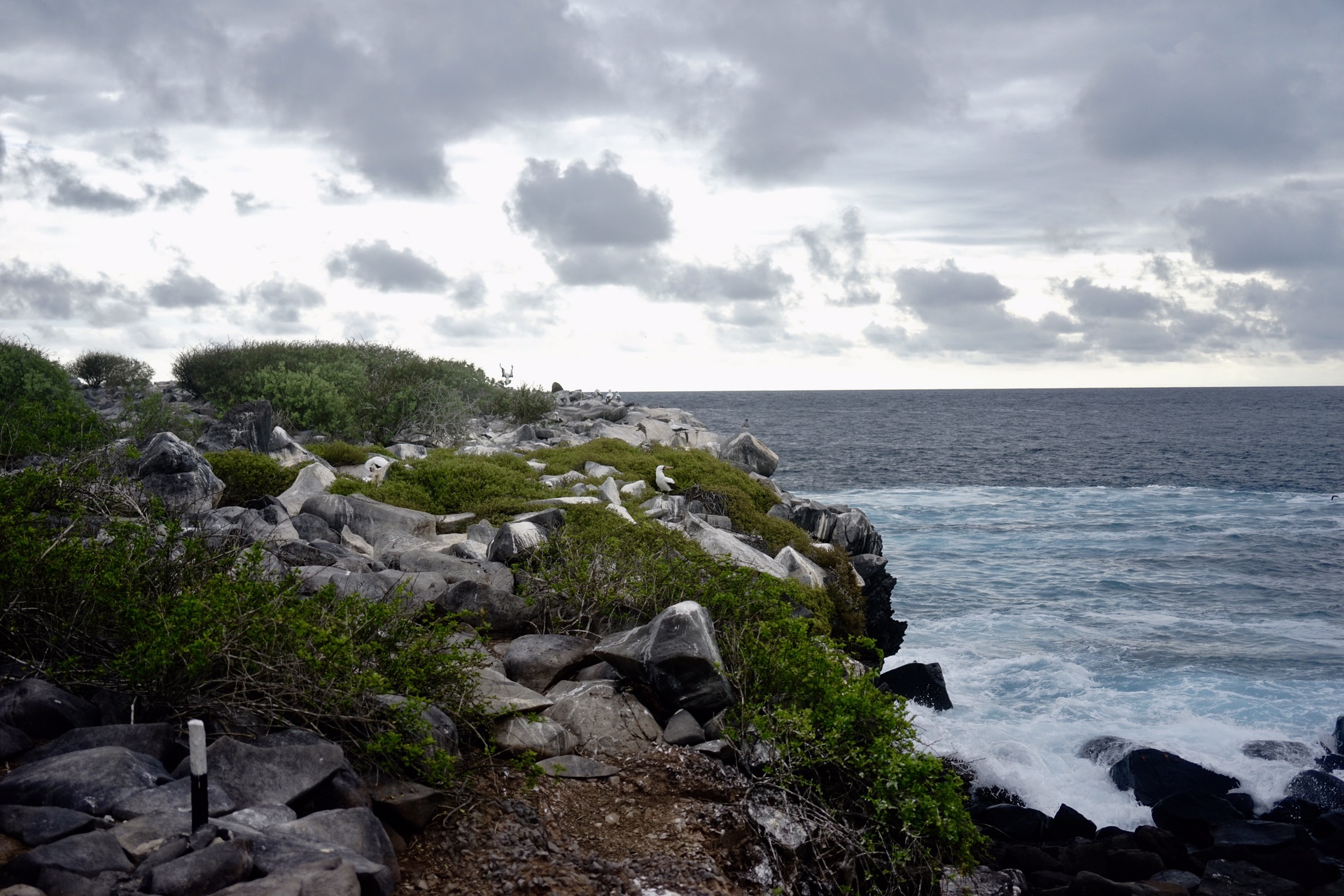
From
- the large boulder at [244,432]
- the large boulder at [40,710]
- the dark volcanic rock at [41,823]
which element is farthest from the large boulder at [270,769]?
the large boulder at [244,432]

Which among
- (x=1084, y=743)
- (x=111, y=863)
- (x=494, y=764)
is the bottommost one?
(x=1084, y=743)

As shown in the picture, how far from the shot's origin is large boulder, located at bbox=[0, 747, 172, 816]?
4234mm

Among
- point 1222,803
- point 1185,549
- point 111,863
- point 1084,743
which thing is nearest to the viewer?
point 111,863

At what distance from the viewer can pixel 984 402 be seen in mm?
146375

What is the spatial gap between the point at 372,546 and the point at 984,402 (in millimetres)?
146191

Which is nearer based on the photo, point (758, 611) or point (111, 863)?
point (111, 863)

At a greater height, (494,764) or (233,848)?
Result: (233,848)

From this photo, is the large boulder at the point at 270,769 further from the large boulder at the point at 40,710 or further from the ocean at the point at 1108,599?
the ocean at the point at 1108,599

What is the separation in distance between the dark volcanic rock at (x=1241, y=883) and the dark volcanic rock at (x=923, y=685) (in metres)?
5.00

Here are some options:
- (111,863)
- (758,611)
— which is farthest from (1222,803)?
(111,863)

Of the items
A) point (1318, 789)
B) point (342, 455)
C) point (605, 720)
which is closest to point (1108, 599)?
point (1318, 789)

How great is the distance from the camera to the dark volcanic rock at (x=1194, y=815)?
1077 centimetres

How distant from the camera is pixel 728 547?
11844 millimetres

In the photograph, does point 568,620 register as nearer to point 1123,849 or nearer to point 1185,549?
point 1123,849
